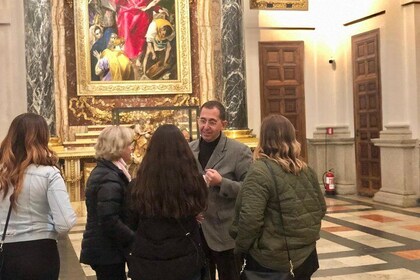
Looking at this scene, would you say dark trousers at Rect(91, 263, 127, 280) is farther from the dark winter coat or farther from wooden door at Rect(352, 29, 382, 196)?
wooden door at Rect(352, 29, 382, 196)

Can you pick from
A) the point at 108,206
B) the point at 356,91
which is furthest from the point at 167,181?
the point at 356,91

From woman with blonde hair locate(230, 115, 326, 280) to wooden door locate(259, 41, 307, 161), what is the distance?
9.83 m

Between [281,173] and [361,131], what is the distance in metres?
10.1

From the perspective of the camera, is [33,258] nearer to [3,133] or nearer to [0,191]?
[0,191]

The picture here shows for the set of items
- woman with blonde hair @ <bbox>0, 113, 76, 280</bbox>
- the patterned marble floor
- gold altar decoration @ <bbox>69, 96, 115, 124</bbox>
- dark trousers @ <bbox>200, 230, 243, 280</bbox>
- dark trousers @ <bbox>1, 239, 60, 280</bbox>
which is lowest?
the patterned marble floor

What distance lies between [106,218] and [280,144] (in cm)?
103

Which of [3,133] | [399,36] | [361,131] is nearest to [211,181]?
[3,133]

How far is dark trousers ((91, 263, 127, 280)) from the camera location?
11.5 ft

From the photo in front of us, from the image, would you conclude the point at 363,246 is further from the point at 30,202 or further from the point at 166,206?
the point at 30,202

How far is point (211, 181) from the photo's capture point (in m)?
3.71

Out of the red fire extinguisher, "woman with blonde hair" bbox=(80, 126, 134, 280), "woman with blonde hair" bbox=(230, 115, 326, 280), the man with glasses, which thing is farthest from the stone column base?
"woman with blonde hair" bbox=(80, 126, 134, 280)

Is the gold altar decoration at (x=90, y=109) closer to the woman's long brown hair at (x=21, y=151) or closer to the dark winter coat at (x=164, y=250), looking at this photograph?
the woman's long brown hair at (x=21, y=151)

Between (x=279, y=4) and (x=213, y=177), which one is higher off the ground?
(x=279, y=4)

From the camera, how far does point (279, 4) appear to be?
42.5 feet
